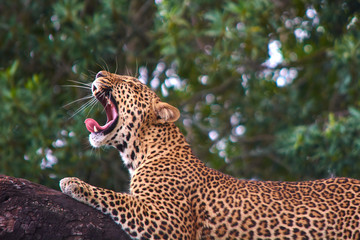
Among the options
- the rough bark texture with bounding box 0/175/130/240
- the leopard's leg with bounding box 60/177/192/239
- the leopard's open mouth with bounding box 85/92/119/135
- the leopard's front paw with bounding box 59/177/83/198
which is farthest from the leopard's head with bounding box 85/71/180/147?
the rough bark texture with bounding box 0/175/130/240

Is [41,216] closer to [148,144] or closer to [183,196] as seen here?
[183,196]

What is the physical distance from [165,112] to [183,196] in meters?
1.10

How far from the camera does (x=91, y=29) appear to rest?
11.9m

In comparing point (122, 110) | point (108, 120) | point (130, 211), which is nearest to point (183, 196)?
point (130, 211)

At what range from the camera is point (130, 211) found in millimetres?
5676

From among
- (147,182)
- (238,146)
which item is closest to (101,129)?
(147,182)

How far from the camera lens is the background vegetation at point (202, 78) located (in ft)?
37.1

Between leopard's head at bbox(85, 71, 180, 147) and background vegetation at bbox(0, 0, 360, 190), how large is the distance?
3.46m

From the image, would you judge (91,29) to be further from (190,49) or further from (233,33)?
(233,33)

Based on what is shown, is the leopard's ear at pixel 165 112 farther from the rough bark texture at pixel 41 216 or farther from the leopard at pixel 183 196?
the rough bark texture at pixel 41 216

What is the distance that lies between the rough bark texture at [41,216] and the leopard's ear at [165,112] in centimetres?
186

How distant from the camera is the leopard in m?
5.74

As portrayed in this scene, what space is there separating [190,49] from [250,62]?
1556 mm

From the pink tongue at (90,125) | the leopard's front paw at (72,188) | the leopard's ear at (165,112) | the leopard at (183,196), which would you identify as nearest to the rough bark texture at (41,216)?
the leopard's front paw at (72,188)
